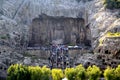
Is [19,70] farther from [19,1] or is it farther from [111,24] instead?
[19,1]

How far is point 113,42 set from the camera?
6056 centimetres

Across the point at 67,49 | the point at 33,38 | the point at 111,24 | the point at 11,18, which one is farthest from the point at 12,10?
the point at 111,24

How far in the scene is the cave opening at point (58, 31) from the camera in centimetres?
7925

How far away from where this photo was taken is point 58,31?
8094cm

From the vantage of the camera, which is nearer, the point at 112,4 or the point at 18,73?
the point at 18,73

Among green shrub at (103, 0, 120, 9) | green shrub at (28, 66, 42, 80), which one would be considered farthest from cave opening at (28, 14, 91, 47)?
green shrub at (28, 66, 42, 80)

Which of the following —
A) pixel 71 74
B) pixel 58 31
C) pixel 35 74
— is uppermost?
pixel 58 31

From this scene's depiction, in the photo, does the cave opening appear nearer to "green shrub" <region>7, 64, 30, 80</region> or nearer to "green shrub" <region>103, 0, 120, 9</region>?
"green shrub" <region>103, 0, 120, 9</region>

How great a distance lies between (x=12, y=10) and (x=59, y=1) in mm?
12777

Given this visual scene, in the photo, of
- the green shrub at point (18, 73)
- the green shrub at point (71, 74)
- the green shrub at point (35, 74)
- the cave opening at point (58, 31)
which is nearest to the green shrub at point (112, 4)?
the cave opening at point (58, 31)

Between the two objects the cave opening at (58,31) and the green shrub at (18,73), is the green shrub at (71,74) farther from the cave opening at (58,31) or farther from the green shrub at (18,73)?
the cave opening at (58,31)

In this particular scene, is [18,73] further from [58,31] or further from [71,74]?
[58,31]

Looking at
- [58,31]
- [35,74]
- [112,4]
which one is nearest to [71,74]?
[35,74]

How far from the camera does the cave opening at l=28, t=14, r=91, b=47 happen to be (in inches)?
3120
